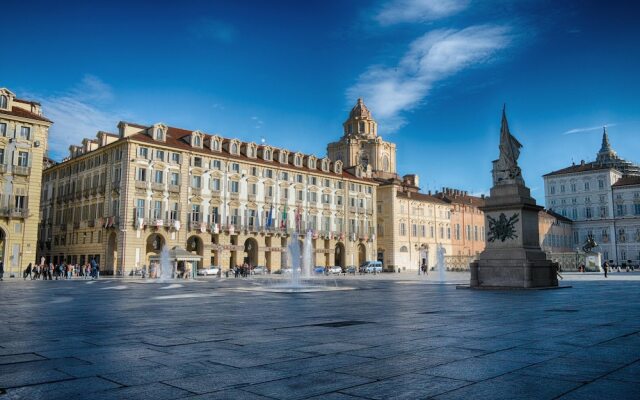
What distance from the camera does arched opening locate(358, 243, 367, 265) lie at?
268 ft

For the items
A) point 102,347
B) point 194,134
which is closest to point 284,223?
point 194,134

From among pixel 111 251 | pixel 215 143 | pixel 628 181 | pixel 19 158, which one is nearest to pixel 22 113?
pixel 19 158

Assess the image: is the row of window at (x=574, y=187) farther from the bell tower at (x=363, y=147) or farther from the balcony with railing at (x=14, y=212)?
the balcony with railing at (x=14, y=212)

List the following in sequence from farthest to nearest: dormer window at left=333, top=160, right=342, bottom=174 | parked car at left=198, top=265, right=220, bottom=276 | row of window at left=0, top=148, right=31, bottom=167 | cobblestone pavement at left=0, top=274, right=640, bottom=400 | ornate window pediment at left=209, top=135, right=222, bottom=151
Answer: dormer window at left=333, top=160, right=342, bottom=174 < ornate window pediment at left=209, top=135, right=222, bottom=151 < parked car at left=198, top=265, right=220, bottom=276 < row of window at left=0, top=148, right=31, bottom=167 < cobblestone pavement at left=0, top=274, right=640, bottom=400

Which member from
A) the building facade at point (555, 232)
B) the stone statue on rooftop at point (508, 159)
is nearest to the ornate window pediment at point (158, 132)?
the stone statue on rooftop at point (508, 159)

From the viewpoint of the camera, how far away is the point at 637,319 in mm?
10219

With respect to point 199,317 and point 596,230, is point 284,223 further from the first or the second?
point 596,230

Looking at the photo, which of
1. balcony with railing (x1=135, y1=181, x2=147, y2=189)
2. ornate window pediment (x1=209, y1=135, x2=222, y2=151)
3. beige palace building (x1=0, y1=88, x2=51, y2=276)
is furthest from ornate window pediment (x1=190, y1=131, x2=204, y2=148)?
beige palace building (x1=0, y1=88, x2=51, y2=276)

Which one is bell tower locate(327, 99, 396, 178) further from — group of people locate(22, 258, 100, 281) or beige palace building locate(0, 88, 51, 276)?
beige palace building locate(0, 88, 51, 276)

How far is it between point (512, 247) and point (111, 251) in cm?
4686

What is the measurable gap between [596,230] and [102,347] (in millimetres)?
121421

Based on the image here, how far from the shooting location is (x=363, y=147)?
103188 mm

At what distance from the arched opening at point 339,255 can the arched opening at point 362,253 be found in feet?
12.3

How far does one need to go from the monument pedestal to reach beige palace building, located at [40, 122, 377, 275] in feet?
112
